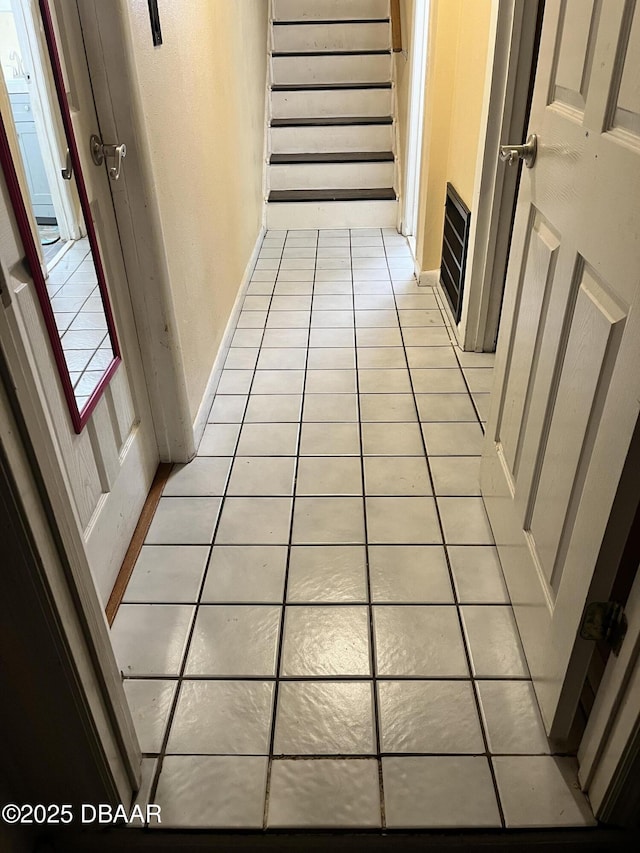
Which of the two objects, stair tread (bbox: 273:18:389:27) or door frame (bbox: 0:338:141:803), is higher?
stair tread (bbox: 273:18:389:27)

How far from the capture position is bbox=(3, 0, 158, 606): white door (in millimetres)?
1379

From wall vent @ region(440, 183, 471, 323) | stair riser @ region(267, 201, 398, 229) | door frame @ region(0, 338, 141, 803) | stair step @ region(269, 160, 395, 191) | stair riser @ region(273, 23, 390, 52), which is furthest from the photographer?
stair riser @ region(273, 23, 390, 52)

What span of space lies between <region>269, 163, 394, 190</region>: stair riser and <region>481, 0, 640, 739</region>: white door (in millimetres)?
3231

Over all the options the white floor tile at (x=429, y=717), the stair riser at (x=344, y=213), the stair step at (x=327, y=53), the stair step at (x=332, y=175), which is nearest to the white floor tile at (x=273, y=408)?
the white floor tile at (x=429, y=717)

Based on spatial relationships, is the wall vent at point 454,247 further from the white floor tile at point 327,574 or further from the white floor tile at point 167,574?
the white floor tile at point 167,574

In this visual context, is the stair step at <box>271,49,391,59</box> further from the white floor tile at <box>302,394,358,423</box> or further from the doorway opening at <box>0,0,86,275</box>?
the doorway opening at <box>0,0,86,275</box>

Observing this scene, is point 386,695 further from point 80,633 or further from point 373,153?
point 373,153

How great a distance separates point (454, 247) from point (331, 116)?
7.80 ft

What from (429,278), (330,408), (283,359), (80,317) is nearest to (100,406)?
(80,317)

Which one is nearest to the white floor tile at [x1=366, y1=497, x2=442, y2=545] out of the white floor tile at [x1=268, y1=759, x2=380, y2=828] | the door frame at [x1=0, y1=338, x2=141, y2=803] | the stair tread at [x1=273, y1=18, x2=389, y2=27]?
the white floor tile at [x1=268, y1=759, x2=380, y2=828]

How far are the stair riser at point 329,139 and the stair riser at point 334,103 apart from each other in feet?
0.62

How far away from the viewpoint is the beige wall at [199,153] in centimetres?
194

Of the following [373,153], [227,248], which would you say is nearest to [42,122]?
[227,248]

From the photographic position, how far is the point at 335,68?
16.0 feet
